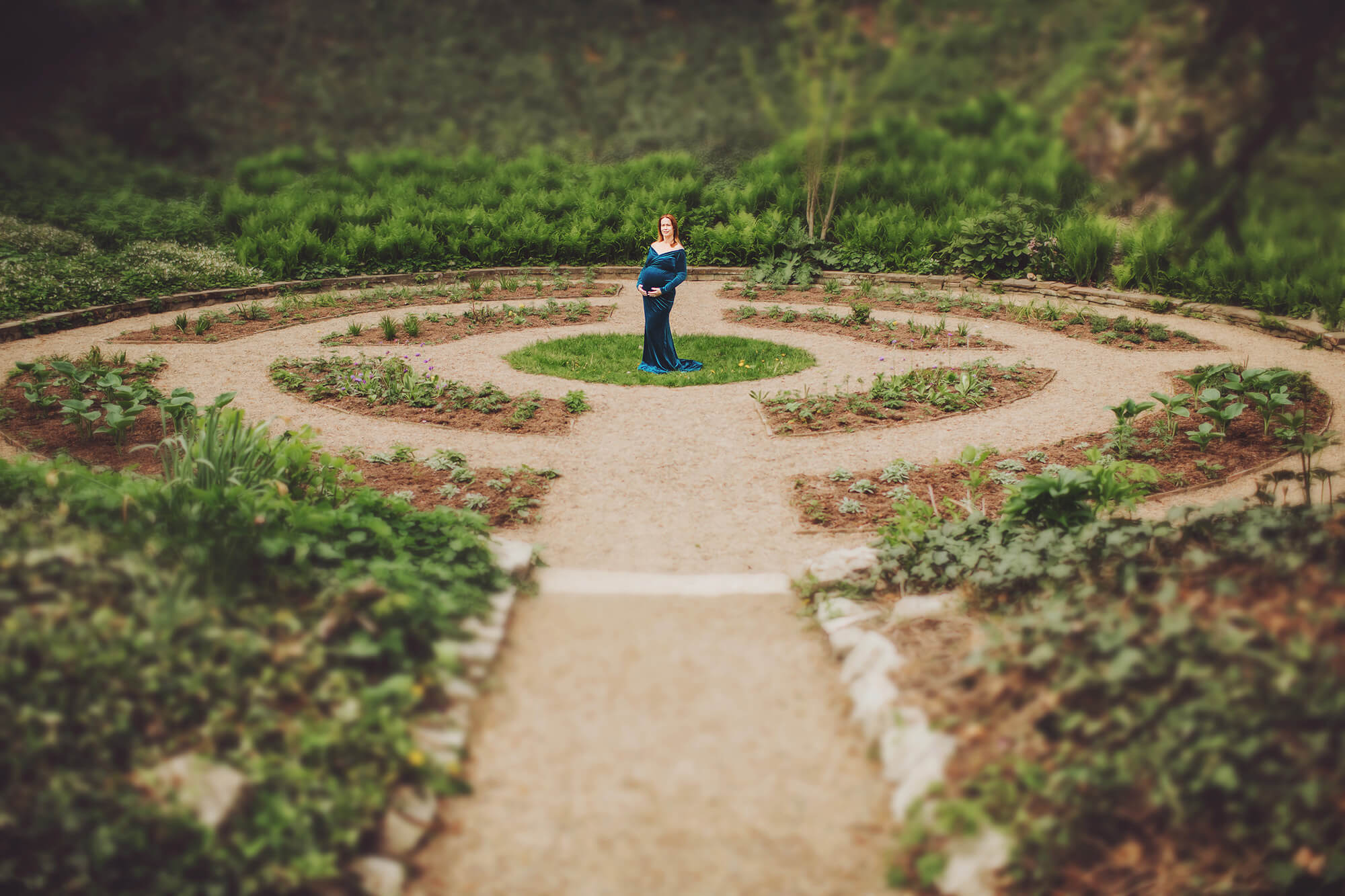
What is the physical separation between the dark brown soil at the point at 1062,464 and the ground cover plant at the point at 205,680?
2.35m

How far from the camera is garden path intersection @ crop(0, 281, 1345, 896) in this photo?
261cm

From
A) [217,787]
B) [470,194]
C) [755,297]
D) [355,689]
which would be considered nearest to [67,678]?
[217,787]

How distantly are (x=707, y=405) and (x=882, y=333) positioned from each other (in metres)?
3.22

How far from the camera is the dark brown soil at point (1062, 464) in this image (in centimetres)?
511

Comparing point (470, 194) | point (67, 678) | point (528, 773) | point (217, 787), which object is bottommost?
point (528, 773)

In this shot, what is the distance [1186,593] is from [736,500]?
9.53 feet

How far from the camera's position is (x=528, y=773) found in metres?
2.88

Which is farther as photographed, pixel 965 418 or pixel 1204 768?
pixel 965 418

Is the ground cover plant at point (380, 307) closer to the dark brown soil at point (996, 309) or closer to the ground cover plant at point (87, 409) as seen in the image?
the ground cover plant at point (87, 409)

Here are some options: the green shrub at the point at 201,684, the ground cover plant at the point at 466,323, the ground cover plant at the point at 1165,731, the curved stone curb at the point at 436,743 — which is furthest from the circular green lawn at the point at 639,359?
the ground cover plant at the point at 1165,731

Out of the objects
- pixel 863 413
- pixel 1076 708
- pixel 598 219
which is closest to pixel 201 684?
pixel 1076 708

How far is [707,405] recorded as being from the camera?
286 inches

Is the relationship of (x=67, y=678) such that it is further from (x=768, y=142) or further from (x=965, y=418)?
(x=768, y=142)

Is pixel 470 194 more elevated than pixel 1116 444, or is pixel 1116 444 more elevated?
pixel 470 194
